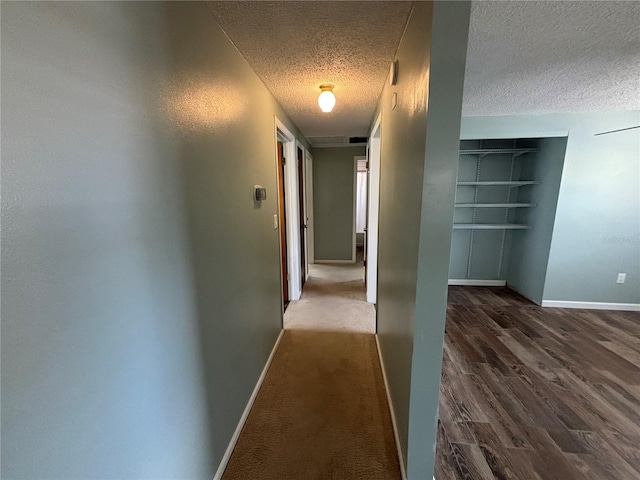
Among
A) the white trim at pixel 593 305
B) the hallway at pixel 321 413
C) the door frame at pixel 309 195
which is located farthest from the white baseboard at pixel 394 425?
the door frame at pixel 309 195

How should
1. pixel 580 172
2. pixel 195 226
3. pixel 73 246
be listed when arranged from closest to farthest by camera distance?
pixel 73 246 < pixel 195 226 < pixel 580 172

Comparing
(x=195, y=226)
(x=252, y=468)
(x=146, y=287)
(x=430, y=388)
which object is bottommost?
(x=252, y=468)

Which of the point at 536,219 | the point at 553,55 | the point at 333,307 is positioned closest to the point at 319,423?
the point at 333,307

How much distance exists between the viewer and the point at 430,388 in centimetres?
113

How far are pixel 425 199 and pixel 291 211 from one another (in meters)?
2.34

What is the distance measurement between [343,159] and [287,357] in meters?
3.86

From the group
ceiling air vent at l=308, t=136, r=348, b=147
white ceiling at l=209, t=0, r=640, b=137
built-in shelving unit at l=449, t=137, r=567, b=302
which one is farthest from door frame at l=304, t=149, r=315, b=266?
built-in shelving unit at l=449, t=137, r=567, b=302

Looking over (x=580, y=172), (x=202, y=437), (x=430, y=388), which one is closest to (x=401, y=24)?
(x=430, y=388)

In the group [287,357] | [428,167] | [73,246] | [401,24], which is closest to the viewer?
[73,246]

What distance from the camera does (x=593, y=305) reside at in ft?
10.3

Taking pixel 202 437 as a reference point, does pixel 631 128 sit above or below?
above

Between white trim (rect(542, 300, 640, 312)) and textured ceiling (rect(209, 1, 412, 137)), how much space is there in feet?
10.9

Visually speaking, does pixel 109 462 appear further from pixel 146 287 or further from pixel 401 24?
pixel 401 24

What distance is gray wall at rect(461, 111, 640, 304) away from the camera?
2807 mm
